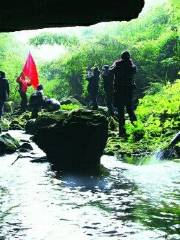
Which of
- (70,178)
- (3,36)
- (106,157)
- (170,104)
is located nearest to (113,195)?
(70,178)

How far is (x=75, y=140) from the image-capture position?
961 cm

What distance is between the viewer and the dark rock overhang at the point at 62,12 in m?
3.88

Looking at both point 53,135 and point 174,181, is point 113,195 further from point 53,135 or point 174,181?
point 53,135

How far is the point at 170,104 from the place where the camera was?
13148 millimetres

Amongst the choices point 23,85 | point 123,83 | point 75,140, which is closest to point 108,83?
point 123,83

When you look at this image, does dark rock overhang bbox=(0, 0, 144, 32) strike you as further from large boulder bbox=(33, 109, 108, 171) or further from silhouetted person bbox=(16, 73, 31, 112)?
silhouetted person bbox=(16, 73, 31, 112)

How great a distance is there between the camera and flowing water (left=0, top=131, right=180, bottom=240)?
523 centimetres

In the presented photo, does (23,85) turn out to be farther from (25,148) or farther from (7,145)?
(7,145)

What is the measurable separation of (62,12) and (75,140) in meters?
5.73

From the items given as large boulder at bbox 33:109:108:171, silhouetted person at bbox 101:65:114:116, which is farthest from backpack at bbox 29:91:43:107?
large boulder at bbox 33:109:108:171

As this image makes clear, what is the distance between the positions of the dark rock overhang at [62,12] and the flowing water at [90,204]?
2349 millimetres

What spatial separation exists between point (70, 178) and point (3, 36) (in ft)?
131

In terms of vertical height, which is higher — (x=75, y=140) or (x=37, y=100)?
(x=37, y=100)

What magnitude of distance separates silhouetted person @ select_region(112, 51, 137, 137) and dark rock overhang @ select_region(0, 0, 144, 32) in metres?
9.37
